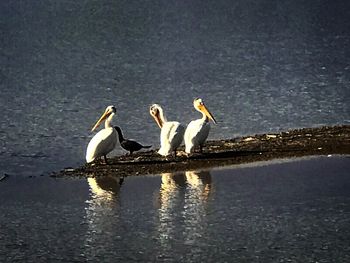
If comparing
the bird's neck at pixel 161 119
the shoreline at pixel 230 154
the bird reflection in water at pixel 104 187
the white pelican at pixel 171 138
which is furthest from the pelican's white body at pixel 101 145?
the bird's neck at pixel 161 119

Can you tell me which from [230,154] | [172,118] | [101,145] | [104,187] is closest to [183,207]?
[104,187]

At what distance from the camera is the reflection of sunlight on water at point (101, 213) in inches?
453

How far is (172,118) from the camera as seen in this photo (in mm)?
20594

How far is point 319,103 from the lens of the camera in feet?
72.1

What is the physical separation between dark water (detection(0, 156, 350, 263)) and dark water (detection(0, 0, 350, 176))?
237 centimetres

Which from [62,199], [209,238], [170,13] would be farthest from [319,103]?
[170,13]

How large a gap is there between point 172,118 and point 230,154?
4.63m

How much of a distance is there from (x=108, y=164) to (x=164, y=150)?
954 millimetres

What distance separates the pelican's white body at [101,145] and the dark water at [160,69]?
0.89m

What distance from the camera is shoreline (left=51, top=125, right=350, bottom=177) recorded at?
50.7 feet

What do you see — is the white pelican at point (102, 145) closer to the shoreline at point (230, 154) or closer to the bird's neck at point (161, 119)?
the shoreline at point (230, 154)

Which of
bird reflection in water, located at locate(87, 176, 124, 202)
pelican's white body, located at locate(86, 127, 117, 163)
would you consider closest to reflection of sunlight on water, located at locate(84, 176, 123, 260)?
bird reflection in water, located at locate(87, 176, 124, 202)

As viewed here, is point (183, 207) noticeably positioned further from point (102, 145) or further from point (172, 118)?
point (172, 118)

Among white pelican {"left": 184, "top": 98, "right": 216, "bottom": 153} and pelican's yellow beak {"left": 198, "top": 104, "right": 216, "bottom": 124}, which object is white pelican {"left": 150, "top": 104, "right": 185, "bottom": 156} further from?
pelican's yellow beak {"left": 198, "top": 104, "right": 216, "bottom": 124}
